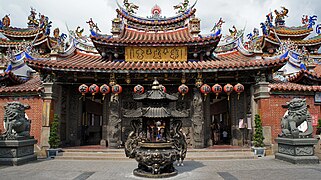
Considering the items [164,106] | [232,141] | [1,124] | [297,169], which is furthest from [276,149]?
[1,124]

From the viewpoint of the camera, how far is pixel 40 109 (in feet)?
37.2

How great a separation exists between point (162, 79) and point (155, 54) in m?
1.85

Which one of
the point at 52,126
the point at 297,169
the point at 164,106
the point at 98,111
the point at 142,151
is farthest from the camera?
the point at 98,111

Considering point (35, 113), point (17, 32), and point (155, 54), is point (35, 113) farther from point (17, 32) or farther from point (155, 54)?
point (17, 32)

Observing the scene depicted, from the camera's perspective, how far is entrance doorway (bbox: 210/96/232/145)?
47.4 ft

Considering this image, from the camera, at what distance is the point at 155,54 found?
42.4ft

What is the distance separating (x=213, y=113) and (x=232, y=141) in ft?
19.1

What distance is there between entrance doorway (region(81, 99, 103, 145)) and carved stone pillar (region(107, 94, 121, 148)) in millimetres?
3490

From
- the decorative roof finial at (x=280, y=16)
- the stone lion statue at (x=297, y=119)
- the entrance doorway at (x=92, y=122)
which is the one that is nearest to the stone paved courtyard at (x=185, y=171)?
the stone lion statue at (x=297, y=119)

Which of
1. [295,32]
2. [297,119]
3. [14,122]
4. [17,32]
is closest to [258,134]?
[297,119]

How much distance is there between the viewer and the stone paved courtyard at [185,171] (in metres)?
6.78

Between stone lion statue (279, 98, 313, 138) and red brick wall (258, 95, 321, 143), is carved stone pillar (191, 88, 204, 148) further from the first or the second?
stone lion statue (279, 98, 313, 138)

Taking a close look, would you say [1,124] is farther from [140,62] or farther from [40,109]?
[140,62]

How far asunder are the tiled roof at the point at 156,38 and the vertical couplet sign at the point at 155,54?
48 centimetres
